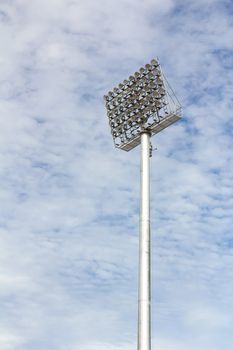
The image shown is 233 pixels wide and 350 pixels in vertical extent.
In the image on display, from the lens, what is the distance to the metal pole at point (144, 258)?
109 feet

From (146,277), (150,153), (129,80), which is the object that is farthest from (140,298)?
(129,80)

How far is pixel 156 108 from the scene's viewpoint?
39.8 metres

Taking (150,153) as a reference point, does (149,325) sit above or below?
below

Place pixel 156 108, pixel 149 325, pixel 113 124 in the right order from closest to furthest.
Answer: pixel 149 325
pixel 156 108
pixel 113 124

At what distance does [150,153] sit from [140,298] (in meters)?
11.8

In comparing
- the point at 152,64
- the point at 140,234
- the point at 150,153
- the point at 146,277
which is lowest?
the point at 146,277

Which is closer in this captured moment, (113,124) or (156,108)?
(156,108)

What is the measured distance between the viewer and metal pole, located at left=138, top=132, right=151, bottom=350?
1305 inches

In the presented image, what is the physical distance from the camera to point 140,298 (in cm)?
3406

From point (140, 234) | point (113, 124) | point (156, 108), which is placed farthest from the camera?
point (113, 124)

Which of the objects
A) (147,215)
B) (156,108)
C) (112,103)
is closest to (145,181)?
(147,215)

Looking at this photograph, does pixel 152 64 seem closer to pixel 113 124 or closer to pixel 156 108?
pixel 156 108

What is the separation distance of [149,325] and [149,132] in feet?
48.7

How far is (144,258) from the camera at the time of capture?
116 feet
